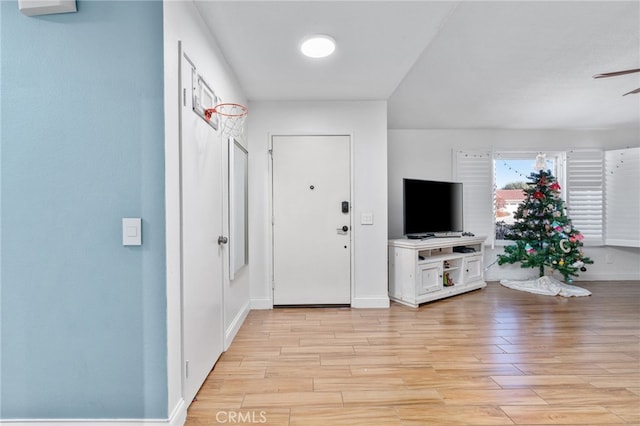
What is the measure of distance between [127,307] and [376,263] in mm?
2777

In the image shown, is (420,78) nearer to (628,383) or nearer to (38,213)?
(628,383)

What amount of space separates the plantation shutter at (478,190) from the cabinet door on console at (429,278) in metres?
1.44

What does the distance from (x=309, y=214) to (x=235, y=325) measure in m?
1.48

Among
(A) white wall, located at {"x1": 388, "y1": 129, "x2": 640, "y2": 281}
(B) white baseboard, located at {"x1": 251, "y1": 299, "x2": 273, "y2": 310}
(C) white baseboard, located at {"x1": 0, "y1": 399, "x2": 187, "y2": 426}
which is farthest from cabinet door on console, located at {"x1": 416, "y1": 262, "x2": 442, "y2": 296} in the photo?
(C) white baseboard, located at {"x1": 0, "y1": 399, "x2": 187, "y2": 426}

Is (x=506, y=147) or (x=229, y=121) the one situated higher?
(x=506, y=147)

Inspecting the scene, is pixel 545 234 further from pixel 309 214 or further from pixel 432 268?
pixel 309 214

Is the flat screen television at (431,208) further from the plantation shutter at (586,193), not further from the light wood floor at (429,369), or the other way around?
the plantation shutter at (586,193)

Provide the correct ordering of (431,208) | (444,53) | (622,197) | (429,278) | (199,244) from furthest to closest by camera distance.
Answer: (622,197) → (431,208) → (429,278) → (444,53) → (199,244)

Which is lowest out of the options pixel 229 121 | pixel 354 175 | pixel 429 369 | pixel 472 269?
pixel 429 369

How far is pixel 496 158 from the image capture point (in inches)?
205

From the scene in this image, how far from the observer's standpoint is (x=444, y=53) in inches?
117

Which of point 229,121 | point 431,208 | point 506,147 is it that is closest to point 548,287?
point 431,208

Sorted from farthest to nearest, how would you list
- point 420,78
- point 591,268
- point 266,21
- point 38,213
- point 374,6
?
point 591,268, point 420,78, point 266,21, point 374,6, point 38,213

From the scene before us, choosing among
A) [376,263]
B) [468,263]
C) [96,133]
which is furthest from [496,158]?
[96,133]
